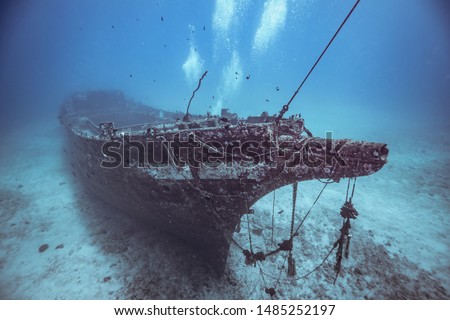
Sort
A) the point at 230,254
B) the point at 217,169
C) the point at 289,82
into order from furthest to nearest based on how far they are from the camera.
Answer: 1. the point at 289,82
2. the point at 230,254
3. the point at 217,169

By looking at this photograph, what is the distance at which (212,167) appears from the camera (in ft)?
13.5

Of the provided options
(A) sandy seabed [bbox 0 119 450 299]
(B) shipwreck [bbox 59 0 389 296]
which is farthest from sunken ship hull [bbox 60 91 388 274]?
(A) sandy seabed [bbox 0 119 450 299]

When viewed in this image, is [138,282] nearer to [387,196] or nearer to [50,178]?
[50,178]

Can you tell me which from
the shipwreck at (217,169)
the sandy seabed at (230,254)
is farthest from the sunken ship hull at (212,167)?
the sandy seabed at (230,254)

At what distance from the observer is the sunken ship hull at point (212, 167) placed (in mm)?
3273

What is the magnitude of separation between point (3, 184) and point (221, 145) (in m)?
12.9

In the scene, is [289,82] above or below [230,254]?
above

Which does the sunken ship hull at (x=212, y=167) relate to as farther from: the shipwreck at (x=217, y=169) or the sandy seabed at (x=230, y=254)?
the sandy seabed at (x=230, y=254)

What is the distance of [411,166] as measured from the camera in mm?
13367

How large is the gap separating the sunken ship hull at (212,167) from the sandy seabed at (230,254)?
78 centimetres

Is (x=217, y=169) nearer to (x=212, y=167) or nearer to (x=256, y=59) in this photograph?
(x=212, y=167)

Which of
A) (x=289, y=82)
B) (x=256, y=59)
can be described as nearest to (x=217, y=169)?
(x=289, y=82)

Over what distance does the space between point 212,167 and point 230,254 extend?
10.1ft

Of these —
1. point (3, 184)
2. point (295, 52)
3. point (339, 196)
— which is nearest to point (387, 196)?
point (339, 196)
